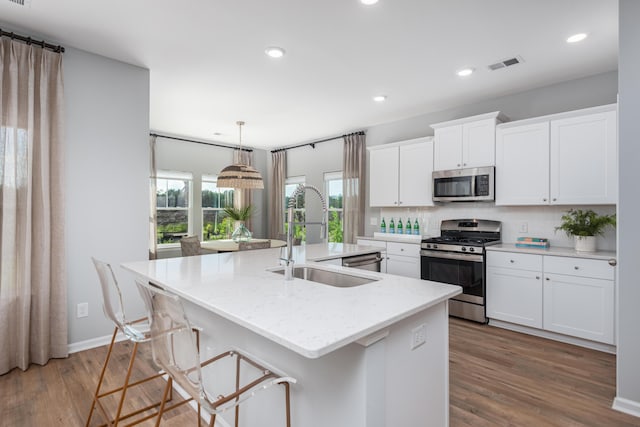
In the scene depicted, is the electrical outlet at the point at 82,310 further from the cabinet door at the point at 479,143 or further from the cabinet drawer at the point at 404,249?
the cabinet door at the point at 479,143

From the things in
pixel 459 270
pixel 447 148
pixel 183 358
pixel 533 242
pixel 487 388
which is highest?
pixel 447 148

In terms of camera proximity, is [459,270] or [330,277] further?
[459,270]

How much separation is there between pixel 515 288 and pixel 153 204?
5.39 metres

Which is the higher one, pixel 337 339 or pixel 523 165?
pixel 523 165

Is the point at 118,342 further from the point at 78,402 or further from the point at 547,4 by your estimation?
the point at 547,4

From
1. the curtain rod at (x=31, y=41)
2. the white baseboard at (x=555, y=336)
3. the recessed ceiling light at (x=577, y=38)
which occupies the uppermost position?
the recessed ceiling light at (x=577, y=38)

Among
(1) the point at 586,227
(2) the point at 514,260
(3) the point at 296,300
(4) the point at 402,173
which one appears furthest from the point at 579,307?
(3) the point at 296,300

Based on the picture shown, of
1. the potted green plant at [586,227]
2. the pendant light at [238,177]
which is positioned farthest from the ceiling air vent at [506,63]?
the pendant light at [238,177]

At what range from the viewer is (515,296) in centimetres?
357

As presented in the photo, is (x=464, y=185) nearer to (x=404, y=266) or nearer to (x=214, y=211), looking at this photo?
(x=404, y=266)

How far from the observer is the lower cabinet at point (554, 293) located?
3.04m

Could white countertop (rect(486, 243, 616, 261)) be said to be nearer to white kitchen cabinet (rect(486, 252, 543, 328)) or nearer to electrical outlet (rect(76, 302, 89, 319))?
white kitchen cabinet (rect(486, 252, 543, 328))

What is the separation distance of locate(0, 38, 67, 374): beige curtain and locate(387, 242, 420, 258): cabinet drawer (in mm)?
3657

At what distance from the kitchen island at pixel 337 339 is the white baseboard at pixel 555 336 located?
7.70 feet
